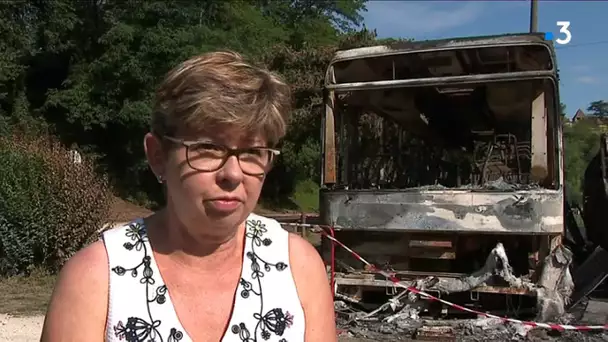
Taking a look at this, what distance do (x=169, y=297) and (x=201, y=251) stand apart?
0.15 m

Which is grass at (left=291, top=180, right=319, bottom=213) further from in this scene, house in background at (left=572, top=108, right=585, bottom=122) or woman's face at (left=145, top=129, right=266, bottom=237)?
woman's face at (left=145, top=129, right=266, bottom=237)

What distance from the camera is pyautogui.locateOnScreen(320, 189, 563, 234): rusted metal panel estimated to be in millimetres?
7402

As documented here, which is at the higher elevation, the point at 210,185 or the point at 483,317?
the point at 210,185

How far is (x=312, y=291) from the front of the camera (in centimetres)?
210

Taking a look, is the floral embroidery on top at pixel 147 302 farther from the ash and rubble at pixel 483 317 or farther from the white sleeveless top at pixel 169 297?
the ash and rubble at pixel 483 317

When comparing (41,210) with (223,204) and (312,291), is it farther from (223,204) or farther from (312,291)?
(223,204)

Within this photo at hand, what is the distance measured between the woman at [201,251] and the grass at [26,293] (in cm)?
665

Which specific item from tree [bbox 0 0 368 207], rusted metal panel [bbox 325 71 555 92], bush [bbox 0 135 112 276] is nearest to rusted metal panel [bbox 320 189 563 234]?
rusted metal panel [bbox 325 71 555 92]

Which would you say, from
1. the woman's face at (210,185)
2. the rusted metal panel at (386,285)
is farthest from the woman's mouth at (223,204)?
the rusted metal panel at (386,285)

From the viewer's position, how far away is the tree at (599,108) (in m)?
12.2

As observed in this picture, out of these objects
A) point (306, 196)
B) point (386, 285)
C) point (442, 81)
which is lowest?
point (386, 285)

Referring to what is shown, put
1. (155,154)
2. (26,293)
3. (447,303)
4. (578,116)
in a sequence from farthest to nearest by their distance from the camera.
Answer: (578,116) < (26,293) < (447,303) < (155,154)

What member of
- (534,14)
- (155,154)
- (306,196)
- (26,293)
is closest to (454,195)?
(26,293)

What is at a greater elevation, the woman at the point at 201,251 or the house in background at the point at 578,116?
the house in background at the point at 578,116
